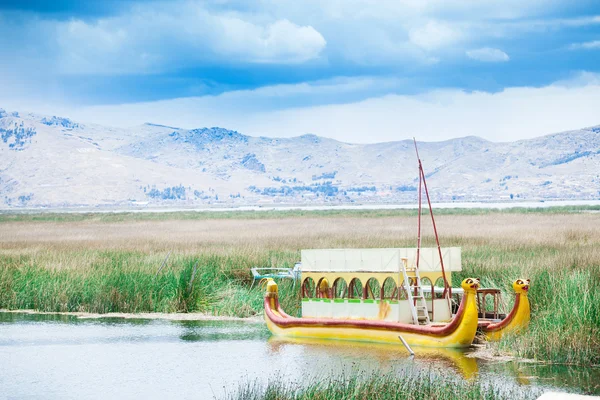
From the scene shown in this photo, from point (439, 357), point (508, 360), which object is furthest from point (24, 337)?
point (508, 360)

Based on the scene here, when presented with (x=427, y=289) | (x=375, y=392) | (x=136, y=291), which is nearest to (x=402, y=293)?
(x=427, y=289)

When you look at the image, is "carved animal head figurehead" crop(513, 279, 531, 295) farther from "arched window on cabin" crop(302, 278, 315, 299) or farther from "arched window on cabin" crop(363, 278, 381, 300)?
"arched window on cabin" crop(302, 278, 315, 299)

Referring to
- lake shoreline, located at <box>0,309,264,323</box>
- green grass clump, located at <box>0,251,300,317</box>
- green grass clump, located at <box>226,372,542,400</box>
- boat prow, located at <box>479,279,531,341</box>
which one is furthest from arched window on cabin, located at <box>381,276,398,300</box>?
green grass clump, located at <box>226,372,542,400</box>

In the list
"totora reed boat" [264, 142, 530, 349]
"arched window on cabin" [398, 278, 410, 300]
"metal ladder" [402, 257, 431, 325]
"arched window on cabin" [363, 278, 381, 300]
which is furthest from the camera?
"arched window on cabin" [363, 278, 381, 300]

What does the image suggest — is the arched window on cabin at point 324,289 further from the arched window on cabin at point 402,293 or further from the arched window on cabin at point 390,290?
the arched window on cabin at point 402,293

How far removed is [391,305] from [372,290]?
469 centimetres

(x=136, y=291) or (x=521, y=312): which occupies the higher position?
(x=521, y=312)

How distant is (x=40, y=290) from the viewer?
29000 millimetres

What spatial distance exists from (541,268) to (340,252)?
6186 mm

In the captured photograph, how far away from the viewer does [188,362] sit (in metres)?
20.6

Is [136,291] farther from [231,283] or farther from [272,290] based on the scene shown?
[272,290]

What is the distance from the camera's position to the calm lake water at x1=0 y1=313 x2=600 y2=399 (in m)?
17.8

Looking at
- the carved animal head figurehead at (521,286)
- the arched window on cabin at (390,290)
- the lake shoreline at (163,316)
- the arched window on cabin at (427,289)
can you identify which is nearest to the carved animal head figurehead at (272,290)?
the lake shoreline at (163,316)

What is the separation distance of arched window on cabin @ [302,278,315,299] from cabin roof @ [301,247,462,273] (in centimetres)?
51
